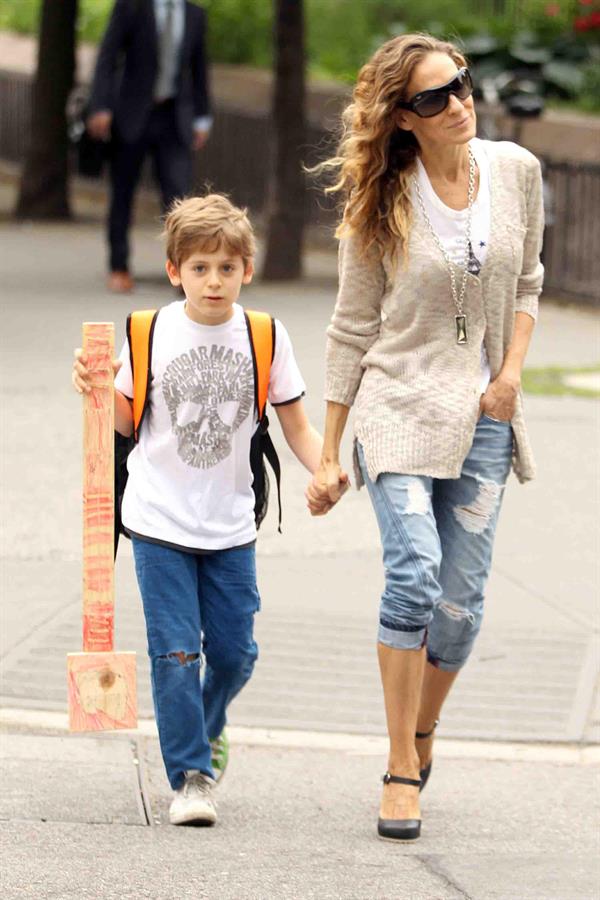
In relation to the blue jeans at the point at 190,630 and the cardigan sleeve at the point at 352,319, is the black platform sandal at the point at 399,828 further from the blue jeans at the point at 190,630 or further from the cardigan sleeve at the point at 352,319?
the cardigan sleeve at the point at 352,319

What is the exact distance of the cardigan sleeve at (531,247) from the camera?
4.73 meters

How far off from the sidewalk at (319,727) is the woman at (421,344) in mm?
352

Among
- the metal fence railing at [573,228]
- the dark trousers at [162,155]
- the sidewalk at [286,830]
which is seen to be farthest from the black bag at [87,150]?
the sidewalk at [286,830]

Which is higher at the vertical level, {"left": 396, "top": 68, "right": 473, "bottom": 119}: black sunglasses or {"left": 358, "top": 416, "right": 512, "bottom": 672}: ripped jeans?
{"left": 396, "top": 68, "right": 473, "bottom": 119}: black sunglasses

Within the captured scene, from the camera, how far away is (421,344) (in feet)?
15.0

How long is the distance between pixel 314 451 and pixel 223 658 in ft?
1.86

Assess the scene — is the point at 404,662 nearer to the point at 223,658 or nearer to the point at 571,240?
the point at 223,658

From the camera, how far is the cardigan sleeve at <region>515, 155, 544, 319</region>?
15.5ft

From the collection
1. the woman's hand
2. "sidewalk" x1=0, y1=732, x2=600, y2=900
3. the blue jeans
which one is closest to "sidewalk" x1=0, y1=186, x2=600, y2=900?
"sidewalk" x1=0, y1=732, x2=600, y2=900

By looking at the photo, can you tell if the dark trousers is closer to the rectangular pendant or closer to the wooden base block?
the rectangular pendant

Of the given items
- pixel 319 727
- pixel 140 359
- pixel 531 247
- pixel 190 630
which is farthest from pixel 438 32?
pixel 190 630

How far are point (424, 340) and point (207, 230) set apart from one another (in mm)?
594

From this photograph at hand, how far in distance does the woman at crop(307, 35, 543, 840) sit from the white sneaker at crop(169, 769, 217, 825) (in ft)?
1.39

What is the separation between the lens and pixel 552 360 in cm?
1138
